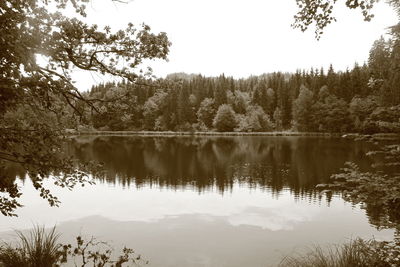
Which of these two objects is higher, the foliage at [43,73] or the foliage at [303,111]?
the foliage at [303,111]

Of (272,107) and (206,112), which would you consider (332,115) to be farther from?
(206,112)

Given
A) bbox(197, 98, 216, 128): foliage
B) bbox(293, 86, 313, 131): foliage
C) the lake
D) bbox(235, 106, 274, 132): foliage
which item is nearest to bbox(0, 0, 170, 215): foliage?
the lake

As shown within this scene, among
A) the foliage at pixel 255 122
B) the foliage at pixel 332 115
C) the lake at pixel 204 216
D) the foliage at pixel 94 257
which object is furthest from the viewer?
the foliage at pixel 255 122

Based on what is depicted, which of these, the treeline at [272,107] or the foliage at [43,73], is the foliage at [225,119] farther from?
the foliage at [43,73]

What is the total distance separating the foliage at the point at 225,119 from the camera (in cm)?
11531

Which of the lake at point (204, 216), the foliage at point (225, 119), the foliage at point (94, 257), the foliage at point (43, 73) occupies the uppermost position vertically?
the foliage at point (225, 119)

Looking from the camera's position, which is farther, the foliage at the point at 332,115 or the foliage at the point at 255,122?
the foliage at the point at 255,122

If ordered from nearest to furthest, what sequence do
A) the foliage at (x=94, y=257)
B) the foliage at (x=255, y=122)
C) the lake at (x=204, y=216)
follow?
the foliage at (x=94, y=257) < the lake at (x=204, y=216) < the foliage at (x=255, y=122)

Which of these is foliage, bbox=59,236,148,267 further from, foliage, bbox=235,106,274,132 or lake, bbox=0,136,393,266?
foliage, bbox=235,106,274,132

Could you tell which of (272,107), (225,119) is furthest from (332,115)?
(225,119)

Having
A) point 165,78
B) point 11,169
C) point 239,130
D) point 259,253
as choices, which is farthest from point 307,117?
point 165,78

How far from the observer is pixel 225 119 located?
380 feet

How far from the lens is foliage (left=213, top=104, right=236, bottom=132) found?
11531 centimetres

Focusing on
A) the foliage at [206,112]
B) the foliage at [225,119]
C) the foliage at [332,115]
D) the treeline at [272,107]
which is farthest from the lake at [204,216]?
the foliage at [206,112]
